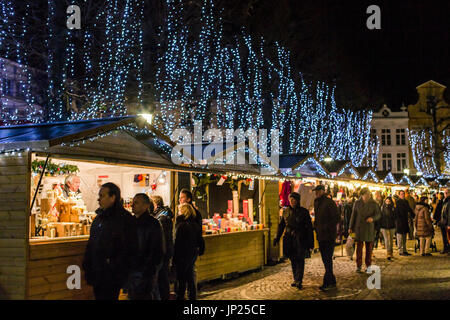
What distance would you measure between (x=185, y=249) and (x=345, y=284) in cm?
381

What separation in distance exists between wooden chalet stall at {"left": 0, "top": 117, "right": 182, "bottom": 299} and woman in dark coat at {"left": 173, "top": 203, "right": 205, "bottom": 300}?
113 cm

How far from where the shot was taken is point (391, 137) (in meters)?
58.5

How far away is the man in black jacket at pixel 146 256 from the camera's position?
204 inches

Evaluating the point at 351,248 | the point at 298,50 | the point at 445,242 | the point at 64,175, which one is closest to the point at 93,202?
the point at 64,175

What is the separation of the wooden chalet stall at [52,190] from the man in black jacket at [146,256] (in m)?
1.34

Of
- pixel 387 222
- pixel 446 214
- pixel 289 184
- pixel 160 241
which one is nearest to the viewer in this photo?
pixel 160 241

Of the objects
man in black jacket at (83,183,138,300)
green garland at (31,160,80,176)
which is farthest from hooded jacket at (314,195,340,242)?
man in black jacket at (83,183,138,300)

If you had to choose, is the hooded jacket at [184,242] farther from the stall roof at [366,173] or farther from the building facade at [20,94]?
the stall roof at [366,173]

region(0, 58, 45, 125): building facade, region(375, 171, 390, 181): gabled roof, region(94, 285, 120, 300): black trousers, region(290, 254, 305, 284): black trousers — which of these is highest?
region(0, 58, 45, 125): building facade

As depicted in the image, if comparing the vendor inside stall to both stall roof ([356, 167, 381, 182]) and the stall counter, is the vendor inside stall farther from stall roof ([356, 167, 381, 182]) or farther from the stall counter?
stall roof ([356, 167, 381, 182])

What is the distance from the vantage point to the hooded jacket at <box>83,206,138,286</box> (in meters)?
4.87

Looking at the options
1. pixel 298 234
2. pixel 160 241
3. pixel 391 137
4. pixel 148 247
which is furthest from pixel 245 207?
pixel 391 137

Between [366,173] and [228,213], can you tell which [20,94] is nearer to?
[366,173]

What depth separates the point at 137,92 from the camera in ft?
56.5
